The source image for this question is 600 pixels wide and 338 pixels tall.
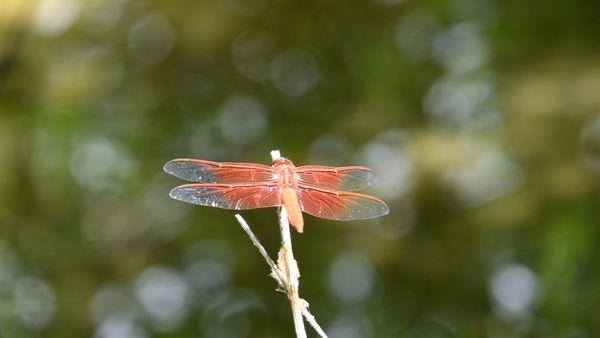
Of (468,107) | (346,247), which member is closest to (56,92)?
(346,247)

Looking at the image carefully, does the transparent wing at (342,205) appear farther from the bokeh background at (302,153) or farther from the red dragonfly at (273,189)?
the bokeh background at (302,153)

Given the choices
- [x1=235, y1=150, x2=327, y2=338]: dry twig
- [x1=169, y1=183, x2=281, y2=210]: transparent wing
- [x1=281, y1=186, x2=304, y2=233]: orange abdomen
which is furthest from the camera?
[x1=169, y1=183, x2=281, y2=210]: transparent wing

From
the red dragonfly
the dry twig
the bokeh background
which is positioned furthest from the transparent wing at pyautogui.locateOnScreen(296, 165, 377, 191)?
the bokeh background

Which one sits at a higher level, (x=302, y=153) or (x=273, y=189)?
(x=302, y=153)

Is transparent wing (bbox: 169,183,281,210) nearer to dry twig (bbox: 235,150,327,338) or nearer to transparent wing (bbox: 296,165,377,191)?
transparent wing (bbox: 296,165,377,191)

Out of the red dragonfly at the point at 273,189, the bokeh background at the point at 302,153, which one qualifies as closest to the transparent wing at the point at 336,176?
the red dragonfly at the point at 273,189

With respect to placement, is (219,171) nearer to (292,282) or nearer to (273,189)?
(273,189)

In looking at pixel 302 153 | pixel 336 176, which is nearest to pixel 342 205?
pixel 336 176
